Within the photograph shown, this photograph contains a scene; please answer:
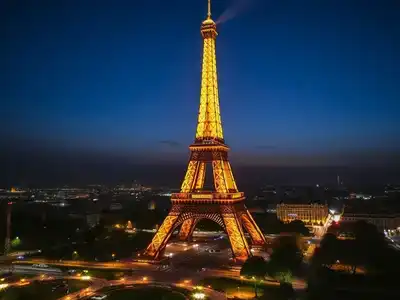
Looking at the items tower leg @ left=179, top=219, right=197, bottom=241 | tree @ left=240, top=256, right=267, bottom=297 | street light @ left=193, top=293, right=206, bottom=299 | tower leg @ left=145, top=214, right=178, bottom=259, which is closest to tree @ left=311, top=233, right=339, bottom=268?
tree @ left=240, top=256, right=267, bottom=297

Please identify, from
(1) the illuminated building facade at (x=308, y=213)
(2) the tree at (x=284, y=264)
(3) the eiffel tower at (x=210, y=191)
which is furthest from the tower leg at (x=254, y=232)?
(1) the illuminated building facade at (x=308, y=213)

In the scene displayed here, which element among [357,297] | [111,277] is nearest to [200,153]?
[111,277]

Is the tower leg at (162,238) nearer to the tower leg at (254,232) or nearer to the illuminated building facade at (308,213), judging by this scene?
the tower leg at (254,232)

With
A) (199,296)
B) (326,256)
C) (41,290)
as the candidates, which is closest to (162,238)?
(199,296)

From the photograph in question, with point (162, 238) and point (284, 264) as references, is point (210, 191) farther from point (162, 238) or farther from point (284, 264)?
point (284, 264)

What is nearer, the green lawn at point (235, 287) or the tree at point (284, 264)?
the green lawn at point (235, 287)

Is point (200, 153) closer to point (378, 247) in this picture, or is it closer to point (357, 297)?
point (378, 247)

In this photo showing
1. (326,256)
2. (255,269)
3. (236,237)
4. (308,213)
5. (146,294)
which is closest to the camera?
(146,294)
